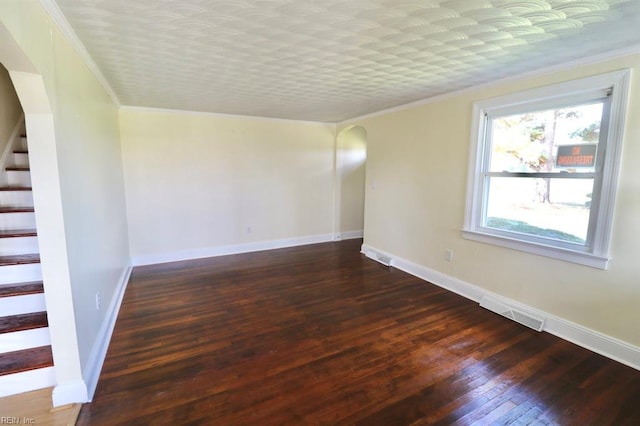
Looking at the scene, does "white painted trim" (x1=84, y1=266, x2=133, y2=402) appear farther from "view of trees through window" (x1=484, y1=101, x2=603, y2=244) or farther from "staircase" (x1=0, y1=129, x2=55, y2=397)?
"view of trees through window" (x1=484, y1=101, x2=603, y2=244)

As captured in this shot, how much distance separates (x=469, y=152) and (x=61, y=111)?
3.59 metres

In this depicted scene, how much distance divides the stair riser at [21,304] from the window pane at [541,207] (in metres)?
4.06

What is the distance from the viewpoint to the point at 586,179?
8.02 feet

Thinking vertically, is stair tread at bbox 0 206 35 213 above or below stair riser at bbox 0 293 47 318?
above

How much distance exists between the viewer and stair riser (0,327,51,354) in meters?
1.85

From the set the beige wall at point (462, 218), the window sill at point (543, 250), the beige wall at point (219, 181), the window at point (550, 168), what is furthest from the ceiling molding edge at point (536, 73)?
the beige wall at point (219, 181)

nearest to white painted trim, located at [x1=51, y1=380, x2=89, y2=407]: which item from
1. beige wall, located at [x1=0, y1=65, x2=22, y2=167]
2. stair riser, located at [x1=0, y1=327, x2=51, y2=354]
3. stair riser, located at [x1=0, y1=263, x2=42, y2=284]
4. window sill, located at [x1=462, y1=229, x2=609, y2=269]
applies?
stair riser, located at [x1=0, y1=327, x2=51, y2=354]

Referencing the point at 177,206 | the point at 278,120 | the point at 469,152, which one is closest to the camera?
the point at 469,152

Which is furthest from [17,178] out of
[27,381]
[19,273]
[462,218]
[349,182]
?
[349,182]

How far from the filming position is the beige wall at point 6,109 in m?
2.67

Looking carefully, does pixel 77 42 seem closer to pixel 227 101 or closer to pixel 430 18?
pixel 227 101

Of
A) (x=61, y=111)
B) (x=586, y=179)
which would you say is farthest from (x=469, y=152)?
(x=61, y=111)

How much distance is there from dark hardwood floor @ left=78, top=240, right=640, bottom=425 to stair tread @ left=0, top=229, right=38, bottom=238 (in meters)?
1.05

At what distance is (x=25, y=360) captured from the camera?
1846 mm
